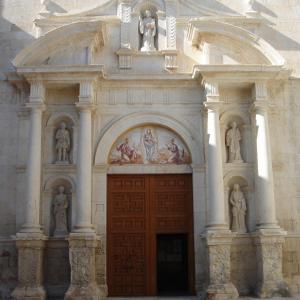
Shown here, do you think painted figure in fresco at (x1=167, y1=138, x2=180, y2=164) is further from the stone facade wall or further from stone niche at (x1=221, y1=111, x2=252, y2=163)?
the stone facade wall

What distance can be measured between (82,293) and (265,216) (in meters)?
4.94

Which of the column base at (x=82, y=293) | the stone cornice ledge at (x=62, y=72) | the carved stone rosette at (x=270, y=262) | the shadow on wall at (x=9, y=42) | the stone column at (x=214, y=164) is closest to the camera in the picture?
the column base at (x=82, y=293)

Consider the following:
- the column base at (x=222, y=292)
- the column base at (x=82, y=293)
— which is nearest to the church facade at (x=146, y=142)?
the column base at (x=82, y=293)

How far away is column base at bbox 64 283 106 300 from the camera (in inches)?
485

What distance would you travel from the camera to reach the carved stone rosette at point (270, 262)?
1266cm

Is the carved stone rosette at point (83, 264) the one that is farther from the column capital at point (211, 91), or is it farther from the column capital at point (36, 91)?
the column capital at point (211, 91)

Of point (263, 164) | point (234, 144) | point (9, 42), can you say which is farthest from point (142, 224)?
point (9, 42)

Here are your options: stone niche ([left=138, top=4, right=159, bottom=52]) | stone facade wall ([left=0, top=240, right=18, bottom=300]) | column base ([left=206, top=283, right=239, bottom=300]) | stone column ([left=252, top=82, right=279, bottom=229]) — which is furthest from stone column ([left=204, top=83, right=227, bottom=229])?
stone facade wall ([left=0, top=240, right=18, bottom=300])

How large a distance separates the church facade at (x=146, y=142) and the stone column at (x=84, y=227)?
0.16 feet

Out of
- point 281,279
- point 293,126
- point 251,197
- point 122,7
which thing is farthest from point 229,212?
point 122,7

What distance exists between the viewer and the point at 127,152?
563 inches

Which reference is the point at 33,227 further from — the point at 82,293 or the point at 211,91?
the point at 211,91

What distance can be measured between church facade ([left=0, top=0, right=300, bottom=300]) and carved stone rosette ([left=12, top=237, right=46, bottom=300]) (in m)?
0.03

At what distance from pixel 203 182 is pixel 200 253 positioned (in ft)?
6.13
